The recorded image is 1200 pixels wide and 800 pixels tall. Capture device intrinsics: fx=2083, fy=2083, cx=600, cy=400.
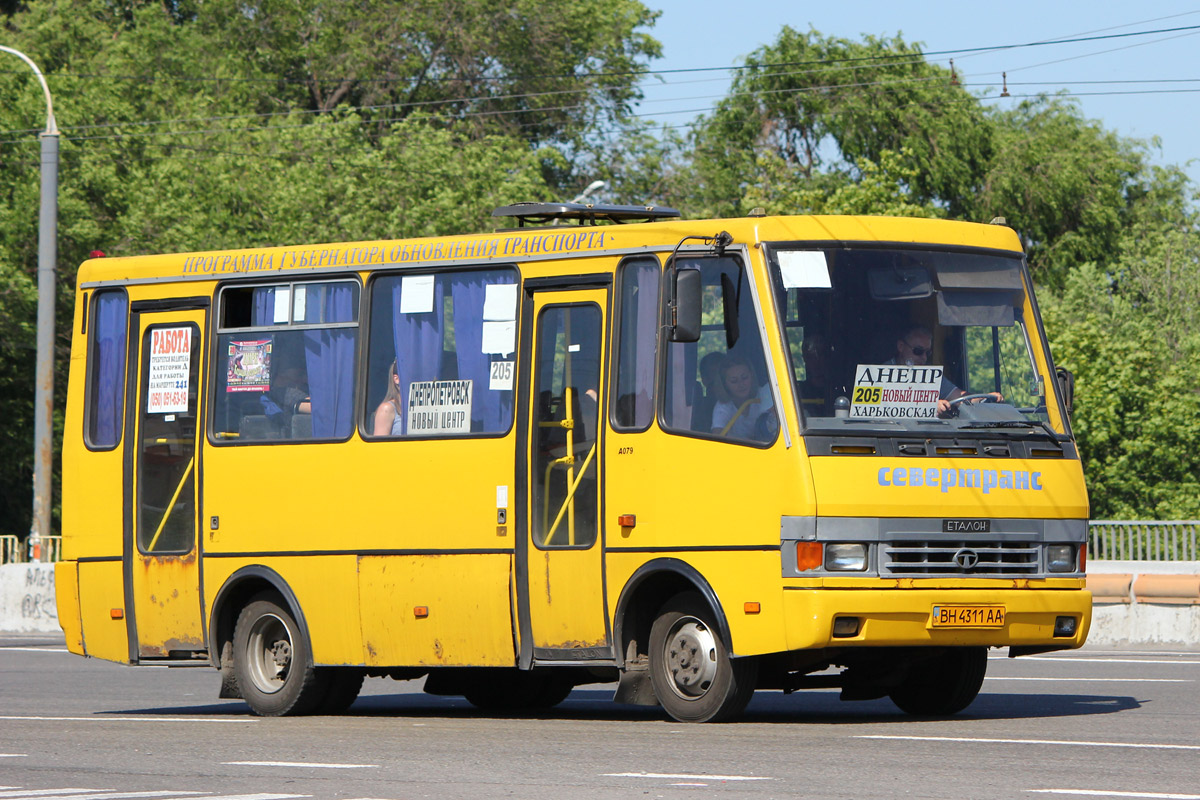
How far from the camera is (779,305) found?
12.0m

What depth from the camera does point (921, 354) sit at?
39.9 ft

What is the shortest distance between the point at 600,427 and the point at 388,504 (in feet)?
5.93

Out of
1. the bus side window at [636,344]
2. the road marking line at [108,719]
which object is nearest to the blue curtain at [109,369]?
the road marking line at [108,719]

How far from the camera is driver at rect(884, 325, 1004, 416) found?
12094mm

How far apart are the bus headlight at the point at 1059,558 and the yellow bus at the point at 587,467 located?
36mm

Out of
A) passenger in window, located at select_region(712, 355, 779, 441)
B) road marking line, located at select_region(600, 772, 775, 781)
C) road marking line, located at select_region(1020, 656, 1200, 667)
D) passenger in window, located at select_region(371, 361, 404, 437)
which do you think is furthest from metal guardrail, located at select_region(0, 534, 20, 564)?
road marking line, located at select_region(600, 772, 775, 781)

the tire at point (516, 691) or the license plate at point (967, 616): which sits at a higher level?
the license plate at point (967, 616)

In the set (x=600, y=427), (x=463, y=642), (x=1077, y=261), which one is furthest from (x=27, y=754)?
A: (x=1077, y=261)

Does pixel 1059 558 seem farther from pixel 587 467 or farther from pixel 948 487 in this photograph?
pixel 587 467

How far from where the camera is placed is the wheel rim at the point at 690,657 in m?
12.1

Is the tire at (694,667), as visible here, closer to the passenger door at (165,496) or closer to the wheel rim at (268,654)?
the wheel rim at (268,654)

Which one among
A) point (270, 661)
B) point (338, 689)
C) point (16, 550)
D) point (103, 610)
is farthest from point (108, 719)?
point (16, 550)

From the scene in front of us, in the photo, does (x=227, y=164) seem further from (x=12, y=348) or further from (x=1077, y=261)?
(x=1077, y=261)

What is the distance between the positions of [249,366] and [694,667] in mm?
4343
